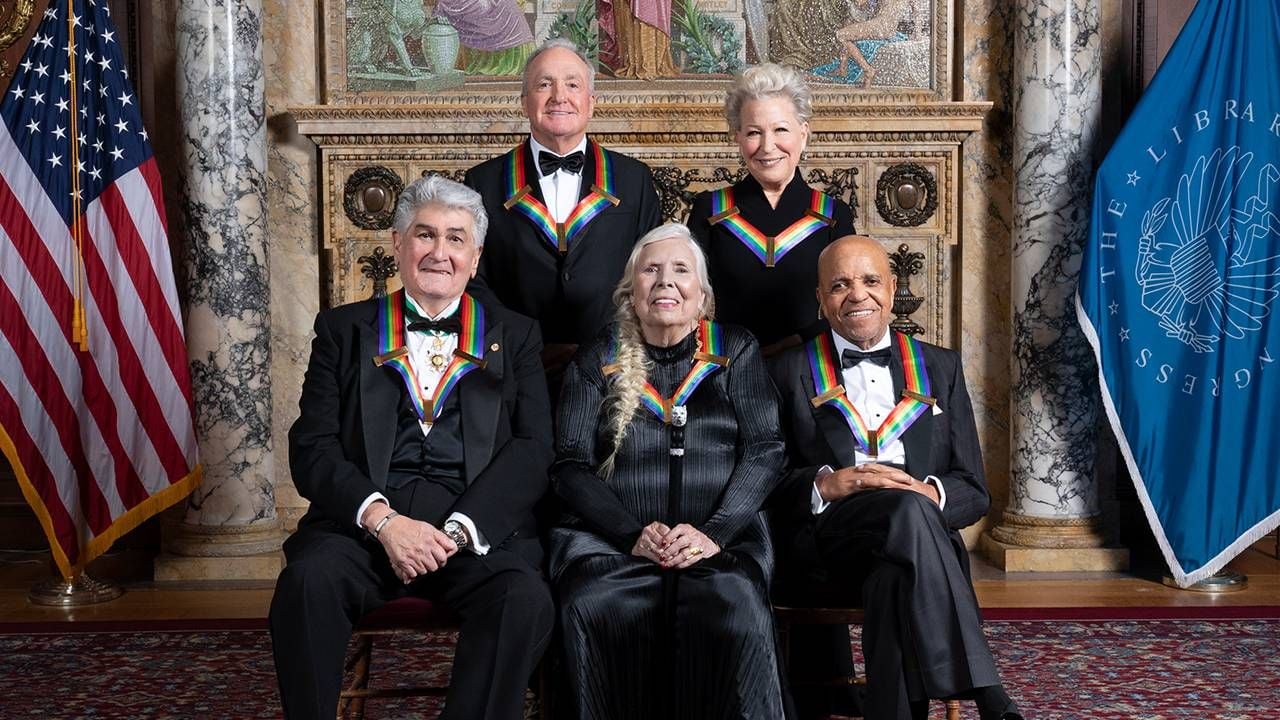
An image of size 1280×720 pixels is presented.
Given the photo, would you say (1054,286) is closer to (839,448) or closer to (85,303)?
(839,448)

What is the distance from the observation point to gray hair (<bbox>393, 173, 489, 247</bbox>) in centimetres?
353

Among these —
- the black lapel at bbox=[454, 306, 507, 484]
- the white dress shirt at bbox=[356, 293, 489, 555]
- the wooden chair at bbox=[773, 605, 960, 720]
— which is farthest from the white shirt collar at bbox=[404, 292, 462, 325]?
the wooden chair at bbox=[773, 605, 960, 720]

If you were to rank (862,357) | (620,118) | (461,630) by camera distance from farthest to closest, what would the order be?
(620,118)
(862,357)
(461,630)

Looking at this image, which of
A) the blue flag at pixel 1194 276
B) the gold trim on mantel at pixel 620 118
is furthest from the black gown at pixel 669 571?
the gold trim on mantel at pixel 620 118

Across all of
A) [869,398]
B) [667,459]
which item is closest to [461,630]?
[667,459]

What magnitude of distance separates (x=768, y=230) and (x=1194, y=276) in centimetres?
249

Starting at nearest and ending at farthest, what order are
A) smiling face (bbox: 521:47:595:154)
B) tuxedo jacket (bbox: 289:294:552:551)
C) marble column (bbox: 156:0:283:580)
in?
tuxedo jacket (bbox: 289:294:552:551)
smiling face (bbox: 521:47:595:154)
marble column (bbox: 156:0:283:580)

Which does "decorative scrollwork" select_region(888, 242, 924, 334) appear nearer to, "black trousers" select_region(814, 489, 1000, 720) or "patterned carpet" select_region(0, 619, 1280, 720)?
"patterned carpet" select_region(0, 619, 1280, 720)

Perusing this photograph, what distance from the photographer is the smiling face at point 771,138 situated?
3959 millimetres

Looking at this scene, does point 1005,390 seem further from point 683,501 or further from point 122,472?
point 122,472

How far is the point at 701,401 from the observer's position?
3.56m

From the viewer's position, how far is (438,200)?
3.53 metres

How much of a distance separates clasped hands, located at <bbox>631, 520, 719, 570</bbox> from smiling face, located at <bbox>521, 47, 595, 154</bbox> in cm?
130

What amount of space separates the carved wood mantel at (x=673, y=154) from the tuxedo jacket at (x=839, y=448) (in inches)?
111
